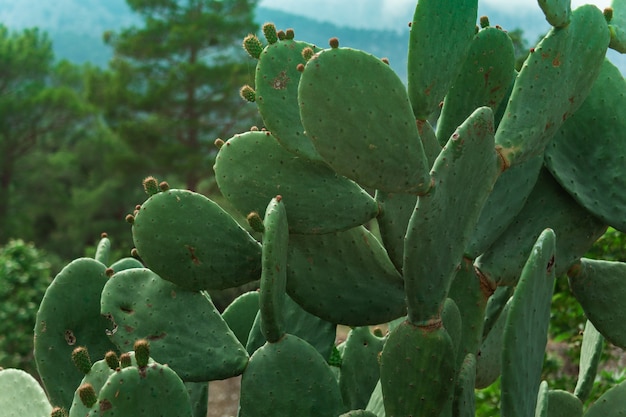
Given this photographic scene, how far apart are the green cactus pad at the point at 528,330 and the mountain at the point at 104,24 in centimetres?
8565

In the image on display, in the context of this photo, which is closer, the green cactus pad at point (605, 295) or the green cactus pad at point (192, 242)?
the green cactus pad at point (192, 242)

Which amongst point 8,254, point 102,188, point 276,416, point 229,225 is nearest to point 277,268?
point 229,225

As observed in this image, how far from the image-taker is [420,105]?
131 cm

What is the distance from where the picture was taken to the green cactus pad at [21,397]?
140cm

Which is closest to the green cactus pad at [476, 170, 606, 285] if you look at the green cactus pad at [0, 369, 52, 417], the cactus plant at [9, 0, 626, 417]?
the cactus plant at [9, 0, 626, 417]

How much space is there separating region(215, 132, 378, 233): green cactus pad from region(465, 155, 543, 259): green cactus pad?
0.22 metres

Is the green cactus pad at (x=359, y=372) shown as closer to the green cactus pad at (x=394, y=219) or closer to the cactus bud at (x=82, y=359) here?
the green cactus pad at (x=394, y=219)

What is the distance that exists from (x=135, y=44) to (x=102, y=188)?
11.1 ft

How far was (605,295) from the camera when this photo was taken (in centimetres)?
161

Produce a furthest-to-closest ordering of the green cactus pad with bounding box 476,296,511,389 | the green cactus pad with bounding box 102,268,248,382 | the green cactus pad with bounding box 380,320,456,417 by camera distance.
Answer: the green cactus pad with bounding box 476,296,511,389 → the green cactus pad with bounding box 102,268,248,382 → the green cactus pad with bounding box 380,320,456,417

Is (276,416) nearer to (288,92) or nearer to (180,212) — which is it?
(180,212)

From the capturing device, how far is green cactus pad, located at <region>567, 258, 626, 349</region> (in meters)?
1.61

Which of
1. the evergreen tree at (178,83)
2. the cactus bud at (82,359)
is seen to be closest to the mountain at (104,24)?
the evergreen tree at (178,83)

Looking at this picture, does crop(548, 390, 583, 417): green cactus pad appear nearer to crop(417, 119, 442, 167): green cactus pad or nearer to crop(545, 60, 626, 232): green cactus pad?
crop(545, 60, 626, 232): green cactus pad
